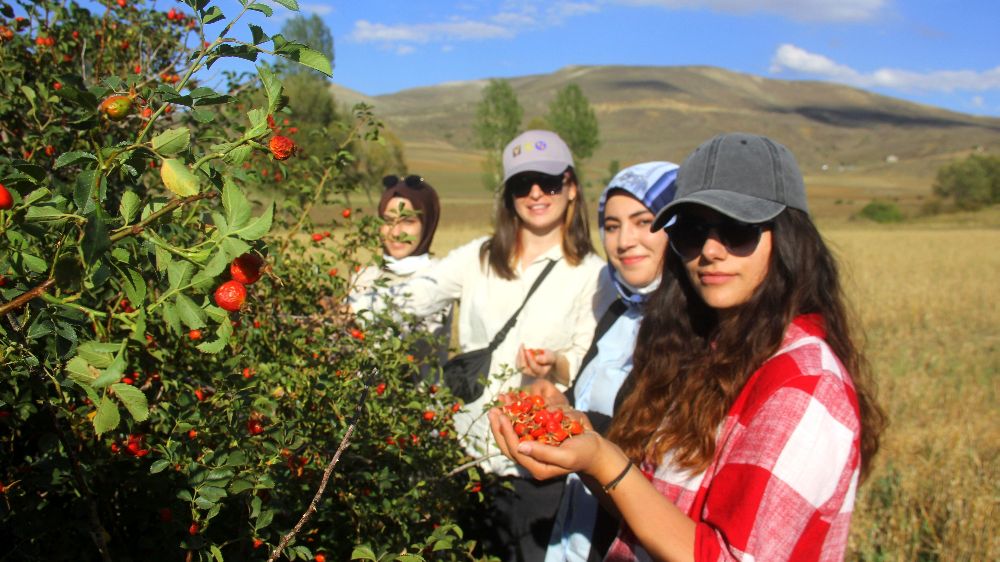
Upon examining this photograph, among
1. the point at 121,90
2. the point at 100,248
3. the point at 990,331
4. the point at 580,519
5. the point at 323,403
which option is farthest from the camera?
the point at 990,331

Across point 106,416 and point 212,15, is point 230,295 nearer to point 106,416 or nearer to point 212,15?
point 106,416

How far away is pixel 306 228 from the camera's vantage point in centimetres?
213

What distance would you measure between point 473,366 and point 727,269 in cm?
127

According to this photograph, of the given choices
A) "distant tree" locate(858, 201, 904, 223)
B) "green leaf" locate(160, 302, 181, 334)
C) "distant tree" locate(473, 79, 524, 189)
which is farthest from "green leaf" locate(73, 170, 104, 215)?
"distant tree" locate(858, 201, 904, 223)

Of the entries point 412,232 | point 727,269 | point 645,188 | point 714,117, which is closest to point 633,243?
point 645,188

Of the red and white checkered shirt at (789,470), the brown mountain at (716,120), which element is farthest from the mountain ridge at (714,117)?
the red and white checkered shirt at (789,470)

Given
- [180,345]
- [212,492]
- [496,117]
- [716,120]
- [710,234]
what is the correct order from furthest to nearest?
1. [716,120]
2. [496,117]
3. [710,234]
4. [180,345]
5. [212,492]

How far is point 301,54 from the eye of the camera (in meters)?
0.73

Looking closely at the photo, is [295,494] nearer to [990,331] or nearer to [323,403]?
[323,403]

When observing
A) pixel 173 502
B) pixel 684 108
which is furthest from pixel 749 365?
pixel 684 108

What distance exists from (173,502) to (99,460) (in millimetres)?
153

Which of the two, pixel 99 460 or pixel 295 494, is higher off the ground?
pixel 99 460

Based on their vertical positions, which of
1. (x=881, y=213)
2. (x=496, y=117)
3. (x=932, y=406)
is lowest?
(x=881, y=213)

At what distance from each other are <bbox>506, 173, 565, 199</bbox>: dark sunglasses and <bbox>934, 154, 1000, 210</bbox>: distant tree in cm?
5314
